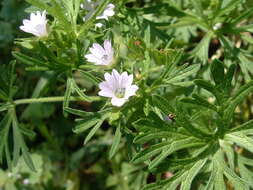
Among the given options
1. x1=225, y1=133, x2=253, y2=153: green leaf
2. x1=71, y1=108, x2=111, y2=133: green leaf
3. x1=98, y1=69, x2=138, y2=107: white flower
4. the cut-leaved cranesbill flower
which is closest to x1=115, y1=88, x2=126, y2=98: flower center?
x1=98, y1=69, x2=138, y2=107: white flower

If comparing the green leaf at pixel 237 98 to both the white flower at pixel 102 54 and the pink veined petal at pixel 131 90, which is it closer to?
the pink veined petal at pixel 131 90

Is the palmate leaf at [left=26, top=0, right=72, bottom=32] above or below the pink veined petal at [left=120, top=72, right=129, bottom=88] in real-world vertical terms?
above

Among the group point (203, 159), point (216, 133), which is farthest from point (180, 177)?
point (216, 133)

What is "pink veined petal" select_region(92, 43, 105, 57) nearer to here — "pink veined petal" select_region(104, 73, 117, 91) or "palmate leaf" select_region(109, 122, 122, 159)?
"pink veined petal" select_region(104, 73, 117, 91)

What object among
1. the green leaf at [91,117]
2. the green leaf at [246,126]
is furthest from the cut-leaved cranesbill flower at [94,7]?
the green leaf at [246,126]

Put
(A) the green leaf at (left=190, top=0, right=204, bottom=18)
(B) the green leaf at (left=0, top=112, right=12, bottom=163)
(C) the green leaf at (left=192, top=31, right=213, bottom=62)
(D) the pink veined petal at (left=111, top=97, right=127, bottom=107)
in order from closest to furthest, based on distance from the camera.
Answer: (D) the pink veined petal at (left=111, top=97, right=127, bottom=107), (B) the green leaf at (left=0, top=112, right=12, bottom=163), (A) the green leaf at (left=190, top=0, right=204, bottom=18), (C) the green leaf at (left=192, top=31, right=213, bottom=62)

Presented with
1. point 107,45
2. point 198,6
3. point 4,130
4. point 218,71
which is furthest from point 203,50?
point 4,130

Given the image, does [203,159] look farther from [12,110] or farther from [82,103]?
[82,103]

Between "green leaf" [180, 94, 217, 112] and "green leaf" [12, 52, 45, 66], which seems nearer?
"green leaf" [180, 94, 217, 112]
